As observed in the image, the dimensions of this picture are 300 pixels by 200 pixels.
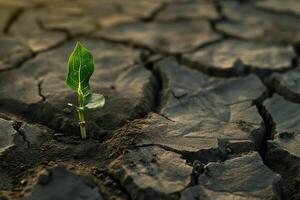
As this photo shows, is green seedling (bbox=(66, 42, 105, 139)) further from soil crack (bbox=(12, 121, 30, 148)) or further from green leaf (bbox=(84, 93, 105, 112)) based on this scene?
soil crack (bbox=(12, 121, 30, 148))

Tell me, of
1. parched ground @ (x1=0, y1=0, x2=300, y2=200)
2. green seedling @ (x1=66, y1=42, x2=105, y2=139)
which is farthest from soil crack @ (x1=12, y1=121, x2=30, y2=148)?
green seedling @ (x1=66, y1=42, x2=105, y2=139)

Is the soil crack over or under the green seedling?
under

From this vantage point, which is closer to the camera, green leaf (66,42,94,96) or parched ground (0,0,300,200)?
parched ground (0,0,300,200)

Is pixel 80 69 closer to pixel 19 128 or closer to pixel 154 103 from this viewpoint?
pixel 19 128

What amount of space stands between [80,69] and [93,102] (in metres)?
0.12

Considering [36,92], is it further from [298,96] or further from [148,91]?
[298,96]

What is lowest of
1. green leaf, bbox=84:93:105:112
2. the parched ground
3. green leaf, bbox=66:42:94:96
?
the parched ground

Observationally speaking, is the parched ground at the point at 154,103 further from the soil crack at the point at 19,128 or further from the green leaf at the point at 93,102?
the green leaf at the point at 93,102

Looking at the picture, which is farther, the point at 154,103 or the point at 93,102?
the point at 154,103

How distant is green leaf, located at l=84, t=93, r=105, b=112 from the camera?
1688mm

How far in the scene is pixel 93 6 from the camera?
9.77ft

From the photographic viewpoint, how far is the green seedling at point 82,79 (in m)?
1.67

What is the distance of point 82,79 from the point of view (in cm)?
170

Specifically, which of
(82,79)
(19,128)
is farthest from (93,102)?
(19,128)
